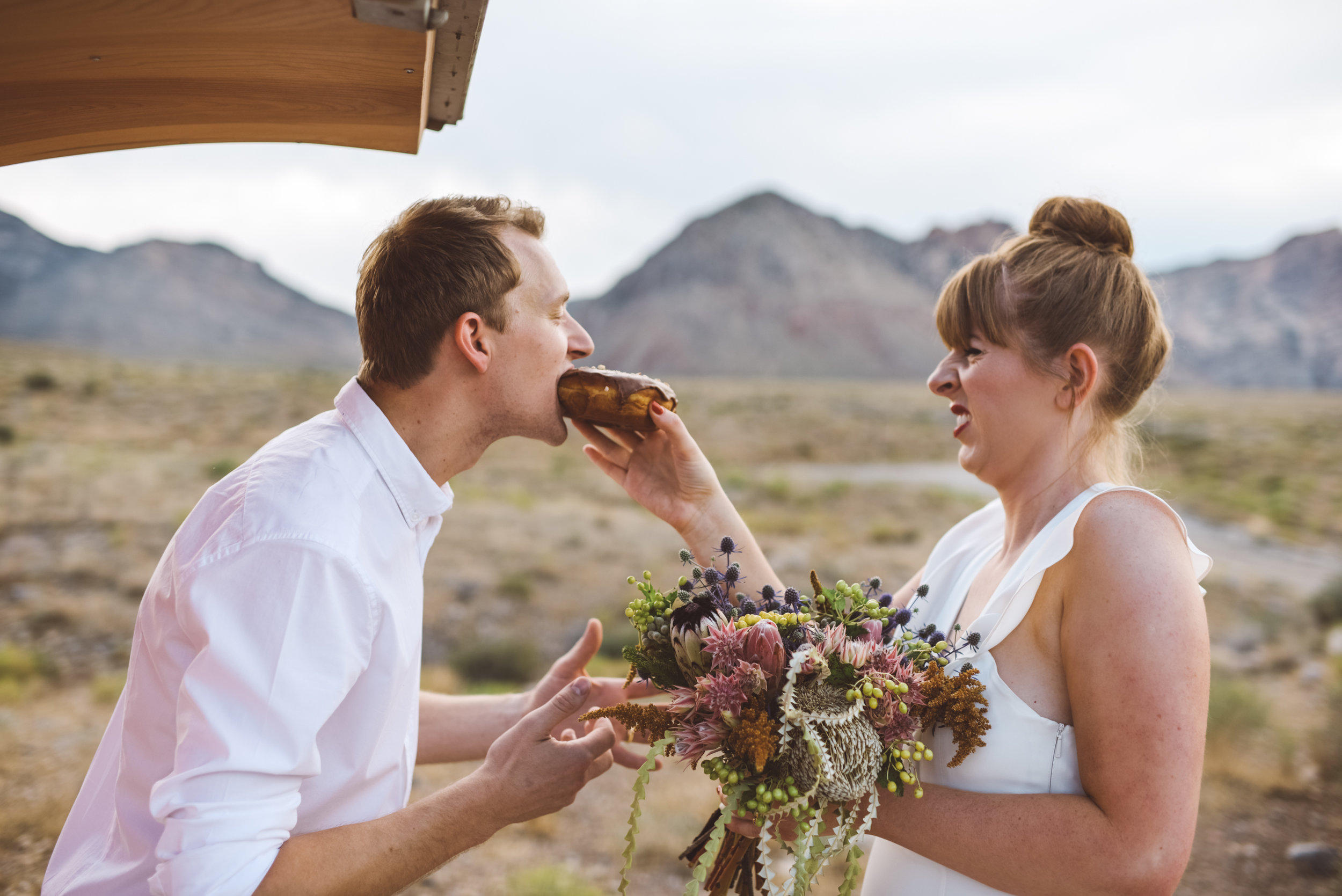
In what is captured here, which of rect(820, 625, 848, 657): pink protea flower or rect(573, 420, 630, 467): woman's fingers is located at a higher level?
rect(573, 420, 630, 467): woman's fingers

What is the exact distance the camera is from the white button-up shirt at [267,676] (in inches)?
72.1

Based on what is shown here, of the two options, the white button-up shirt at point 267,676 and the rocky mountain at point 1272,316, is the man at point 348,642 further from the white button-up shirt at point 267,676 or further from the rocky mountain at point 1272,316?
the rocky mountain at point 1272,316

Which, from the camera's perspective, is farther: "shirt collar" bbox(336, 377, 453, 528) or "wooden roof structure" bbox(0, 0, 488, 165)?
"shirt collar" bbox(336, 377, 453, 528)

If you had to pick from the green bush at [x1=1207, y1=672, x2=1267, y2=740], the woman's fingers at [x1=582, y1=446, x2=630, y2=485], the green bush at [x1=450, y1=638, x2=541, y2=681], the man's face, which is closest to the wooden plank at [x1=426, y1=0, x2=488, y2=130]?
the man's face

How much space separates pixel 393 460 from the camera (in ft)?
8.10

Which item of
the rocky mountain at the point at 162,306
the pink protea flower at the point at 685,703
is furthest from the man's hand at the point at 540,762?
the rocky mountain at the point at 162,306

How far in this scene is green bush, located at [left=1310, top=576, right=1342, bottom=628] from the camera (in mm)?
12992

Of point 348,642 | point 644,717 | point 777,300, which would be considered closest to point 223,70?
point 348,642

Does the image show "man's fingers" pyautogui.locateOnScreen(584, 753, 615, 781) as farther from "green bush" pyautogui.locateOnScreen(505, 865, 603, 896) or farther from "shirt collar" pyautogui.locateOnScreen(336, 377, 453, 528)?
"green bush" pyautogui.locateOnScreen(505, 865, 603, 896)

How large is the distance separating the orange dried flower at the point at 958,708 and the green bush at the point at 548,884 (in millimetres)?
4505

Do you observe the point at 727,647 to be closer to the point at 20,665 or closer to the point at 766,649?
the point at 766,649

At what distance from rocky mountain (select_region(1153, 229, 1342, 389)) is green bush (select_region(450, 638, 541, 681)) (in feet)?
334

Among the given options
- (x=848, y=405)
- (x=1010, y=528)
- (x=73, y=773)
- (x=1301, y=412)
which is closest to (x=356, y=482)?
(x=1010, y=528)

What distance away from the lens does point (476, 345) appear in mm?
2707
